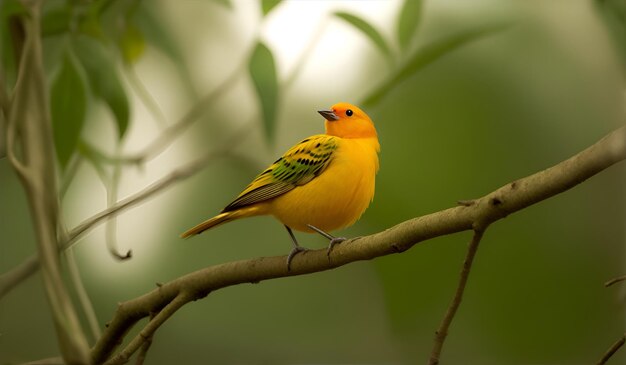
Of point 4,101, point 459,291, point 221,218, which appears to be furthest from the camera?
point 221,218

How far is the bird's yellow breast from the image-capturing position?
71cm

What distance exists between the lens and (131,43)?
849 millimetres

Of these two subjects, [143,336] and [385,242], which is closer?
[385,242]

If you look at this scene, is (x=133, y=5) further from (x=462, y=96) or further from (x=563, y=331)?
(x=563, y=331)

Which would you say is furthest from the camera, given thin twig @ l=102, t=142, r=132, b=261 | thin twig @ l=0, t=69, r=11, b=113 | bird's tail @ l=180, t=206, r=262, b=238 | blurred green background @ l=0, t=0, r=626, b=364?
blurred green background @ l=0, t=0, r=626, b=364

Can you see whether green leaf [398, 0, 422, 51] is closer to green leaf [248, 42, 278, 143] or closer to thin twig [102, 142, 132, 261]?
green leaf [248, 42, 278, 143]

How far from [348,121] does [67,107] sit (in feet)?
0.88

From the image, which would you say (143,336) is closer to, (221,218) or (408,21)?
(221,218)

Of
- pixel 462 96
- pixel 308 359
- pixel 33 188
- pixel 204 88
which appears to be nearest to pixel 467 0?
pixel 462 96

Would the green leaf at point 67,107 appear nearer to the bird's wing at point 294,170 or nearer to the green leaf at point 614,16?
the bird's wing at point 294,170

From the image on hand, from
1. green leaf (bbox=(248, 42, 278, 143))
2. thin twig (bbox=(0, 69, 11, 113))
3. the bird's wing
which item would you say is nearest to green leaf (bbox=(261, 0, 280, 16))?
green leaf (bbox=(248, 42, 278, 143))

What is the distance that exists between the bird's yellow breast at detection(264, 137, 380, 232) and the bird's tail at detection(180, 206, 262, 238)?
0.02 m

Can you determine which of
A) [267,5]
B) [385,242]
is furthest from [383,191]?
[385,242]

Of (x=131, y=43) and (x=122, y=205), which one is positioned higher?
(x=131, y=43)
